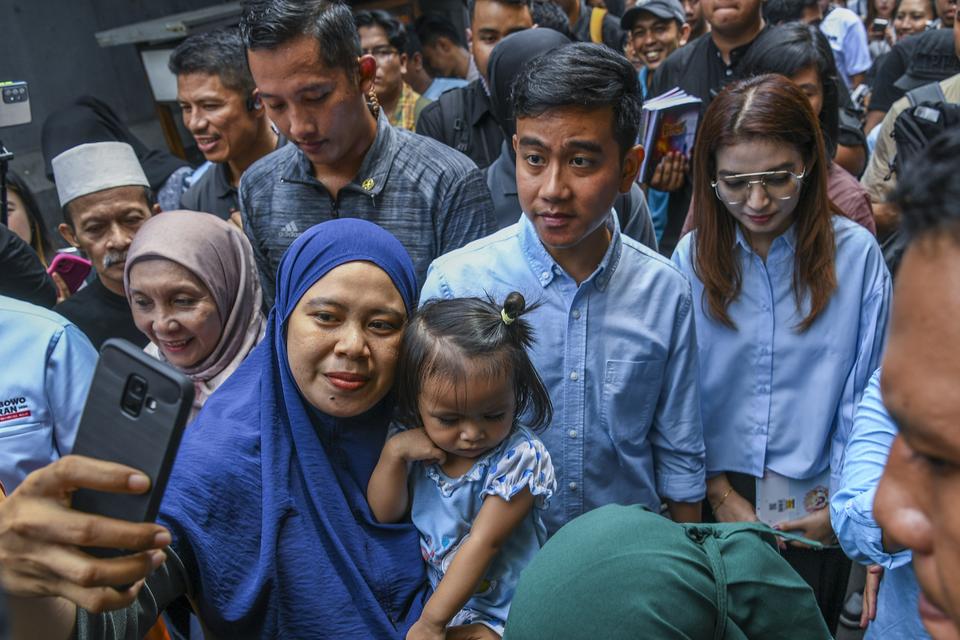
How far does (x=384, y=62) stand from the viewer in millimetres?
5359

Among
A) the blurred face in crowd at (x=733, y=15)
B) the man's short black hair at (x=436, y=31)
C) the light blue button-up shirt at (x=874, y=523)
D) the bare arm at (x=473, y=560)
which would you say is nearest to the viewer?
the light blue button-up shirt at (x=874, y=523)

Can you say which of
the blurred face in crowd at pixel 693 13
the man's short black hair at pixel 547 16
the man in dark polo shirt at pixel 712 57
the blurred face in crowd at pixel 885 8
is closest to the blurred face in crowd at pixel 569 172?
the man in dark polo shirt at pixel 712 57

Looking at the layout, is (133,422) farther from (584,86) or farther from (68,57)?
(68,57)

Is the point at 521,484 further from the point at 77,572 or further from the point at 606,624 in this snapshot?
the point at 77,572

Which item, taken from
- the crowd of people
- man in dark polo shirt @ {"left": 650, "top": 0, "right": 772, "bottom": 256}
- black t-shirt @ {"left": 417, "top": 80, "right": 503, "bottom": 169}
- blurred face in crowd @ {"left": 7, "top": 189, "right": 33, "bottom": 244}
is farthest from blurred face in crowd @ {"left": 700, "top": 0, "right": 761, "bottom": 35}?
blurred face in crowd @ {"left": 7, "top": 189, "right": 33, "bottom": 244}

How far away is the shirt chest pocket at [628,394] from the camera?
241 cm

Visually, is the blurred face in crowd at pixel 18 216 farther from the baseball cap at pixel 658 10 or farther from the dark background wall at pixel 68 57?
the baseball cap at pixel 658 10

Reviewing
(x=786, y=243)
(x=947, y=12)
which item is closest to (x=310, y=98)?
(x=786, y=243)

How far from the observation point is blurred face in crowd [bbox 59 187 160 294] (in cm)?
330

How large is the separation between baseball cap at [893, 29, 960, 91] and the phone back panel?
15.5ft

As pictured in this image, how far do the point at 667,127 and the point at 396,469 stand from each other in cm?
234

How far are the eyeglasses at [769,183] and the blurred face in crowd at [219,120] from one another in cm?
232

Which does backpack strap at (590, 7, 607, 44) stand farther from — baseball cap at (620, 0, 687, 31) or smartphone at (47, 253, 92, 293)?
smartphone at (47, 253, 92, 293)

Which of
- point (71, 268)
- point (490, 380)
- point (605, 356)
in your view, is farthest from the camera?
point (71, 268)
